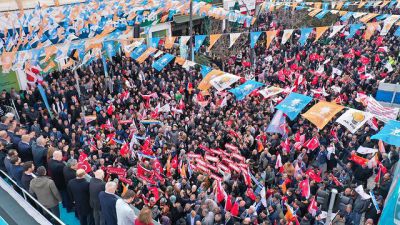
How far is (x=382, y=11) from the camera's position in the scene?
3684 centimetres

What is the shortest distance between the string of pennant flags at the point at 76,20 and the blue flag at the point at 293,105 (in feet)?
39.1

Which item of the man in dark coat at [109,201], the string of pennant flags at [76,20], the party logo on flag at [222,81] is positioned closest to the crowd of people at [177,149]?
the man in dark coat at [109,201]

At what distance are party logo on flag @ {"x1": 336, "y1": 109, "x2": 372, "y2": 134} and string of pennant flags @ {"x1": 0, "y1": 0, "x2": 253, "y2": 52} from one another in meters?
13.6

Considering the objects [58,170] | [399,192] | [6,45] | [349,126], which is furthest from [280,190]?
[6,45]

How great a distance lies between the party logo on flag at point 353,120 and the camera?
33.0 ft

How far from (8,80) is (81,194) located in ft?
54.6

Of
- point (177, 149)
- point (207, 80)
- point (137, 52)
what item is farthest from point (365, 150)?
point (137, 52)

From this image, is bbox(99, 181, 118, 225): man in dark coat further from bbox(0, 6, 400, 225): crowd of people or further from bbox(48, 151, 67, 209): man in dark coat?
bbox(48, 151, 67, 209): man in dark coat

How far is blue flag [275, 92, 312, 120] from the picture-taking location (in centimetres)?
1112

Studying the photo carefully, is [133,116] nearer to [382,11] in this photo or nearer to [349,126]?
[349,126]

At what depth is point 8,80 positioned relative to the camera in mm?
20531

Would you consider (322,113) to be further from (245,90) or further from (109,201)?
(109,201)

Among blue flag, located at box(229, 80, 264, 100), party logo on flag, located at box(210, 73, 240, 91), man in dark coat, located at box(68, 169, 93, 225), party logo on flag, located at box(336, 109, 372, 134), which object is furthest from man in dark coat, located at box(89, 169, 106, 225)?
party logo on flag, located at box(210, 73, 240, 91)

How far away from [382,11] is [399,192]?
118 feet
